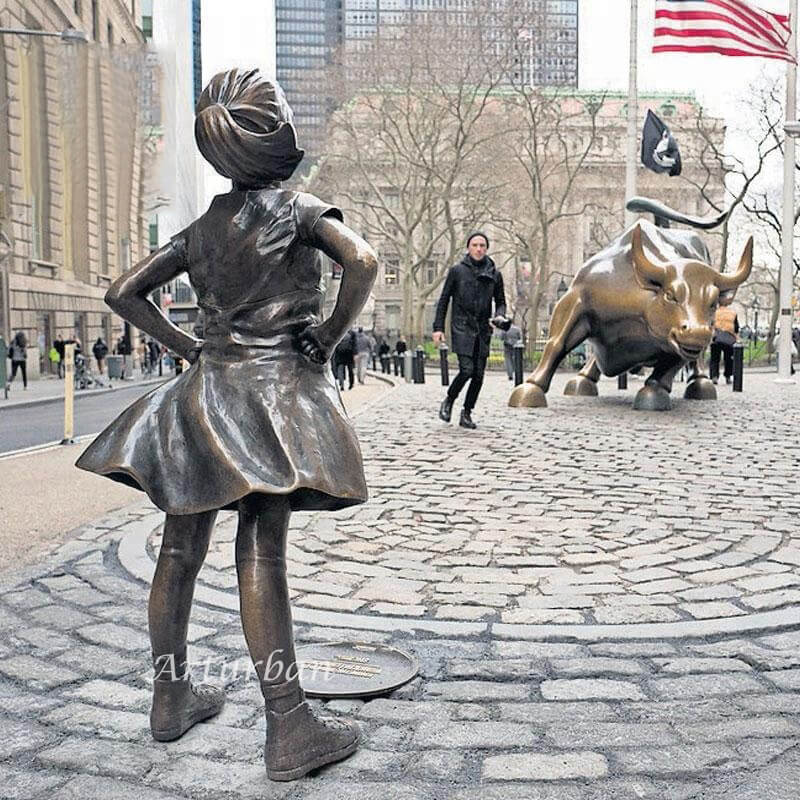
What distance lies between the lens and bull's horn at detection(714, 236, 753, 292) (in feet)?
39.4

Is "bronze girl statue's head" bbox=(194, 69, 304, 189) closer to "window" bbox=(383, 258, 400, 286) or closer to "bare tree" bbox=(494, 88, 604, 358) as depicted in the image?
"bare tree" bbox=(494, 88, 604, 358)

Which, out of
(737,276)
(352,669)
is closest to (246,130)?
(352,669)

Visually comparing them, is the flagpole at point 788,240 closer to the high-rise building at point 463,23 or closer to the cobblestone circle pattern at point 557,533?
the cobblestone circle pattern at point 557,533

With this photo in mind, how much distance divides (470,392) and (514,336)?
17.1 m

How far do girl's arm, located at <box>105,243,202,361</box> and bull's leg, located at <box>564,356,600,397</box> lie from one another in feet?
42.1

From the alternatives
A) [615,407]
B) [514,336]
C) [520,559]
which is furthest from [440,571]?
[514,336]

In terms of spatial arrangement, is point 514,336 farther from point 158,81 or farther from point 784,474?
point 784,474

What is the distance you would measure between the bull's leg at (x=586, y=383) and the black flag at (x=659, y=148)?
4968mm

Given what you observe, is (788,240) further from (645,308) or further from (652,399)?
(645,308)

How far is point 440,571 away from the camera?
195 inches

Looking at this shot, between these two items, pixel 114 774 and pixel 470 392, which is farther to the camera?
pixel 470 392

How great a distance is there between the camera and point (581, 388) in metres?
15.7

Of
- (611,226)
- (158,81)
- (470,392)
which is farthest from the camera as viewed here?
(611,226)

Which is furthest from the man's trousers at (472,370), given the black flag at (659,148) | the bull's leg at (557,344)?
the black flag at (659,148)
